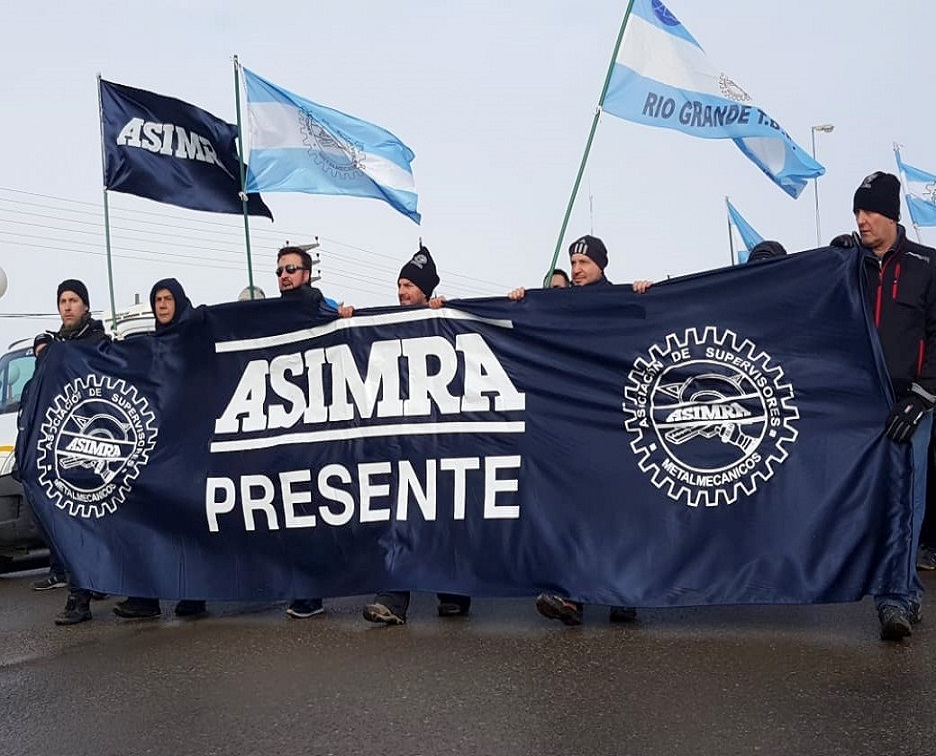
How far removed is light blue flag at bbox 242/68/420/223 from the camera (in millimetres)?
9500

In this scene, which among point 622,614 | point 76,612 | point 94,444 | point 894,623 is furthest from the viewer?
point 94,444

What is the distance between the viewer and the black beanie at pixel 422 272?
648 cm

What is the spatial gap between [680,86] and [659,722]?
578 cm

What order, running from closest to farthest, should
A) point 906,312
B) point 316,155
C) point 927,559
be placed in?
1. point 906,312
2. point 927,559
3. point 316,155

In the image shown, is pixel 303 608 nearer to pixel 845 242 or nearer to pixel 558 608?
pixel 558 608

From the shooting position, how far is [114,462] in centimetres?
671

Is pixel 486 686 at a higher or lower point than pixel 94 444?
lower

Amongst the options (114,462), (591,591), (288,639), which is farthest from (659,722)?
(114,462)

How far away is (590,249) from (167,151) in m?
5.15

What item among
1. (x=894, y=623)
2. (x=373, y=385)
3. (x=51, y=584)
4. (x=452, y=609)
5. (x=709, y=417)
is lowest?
(x=51, y=584)

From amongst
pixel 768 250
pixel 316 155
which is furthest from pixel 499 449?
pixel 316 155

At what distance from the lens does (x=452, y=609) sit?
239 inches

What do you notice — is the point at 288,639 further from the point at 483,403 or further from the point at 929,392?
the point at 929,392

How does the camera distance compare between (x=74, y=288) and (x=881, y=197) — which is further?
(x=74, y=288)
